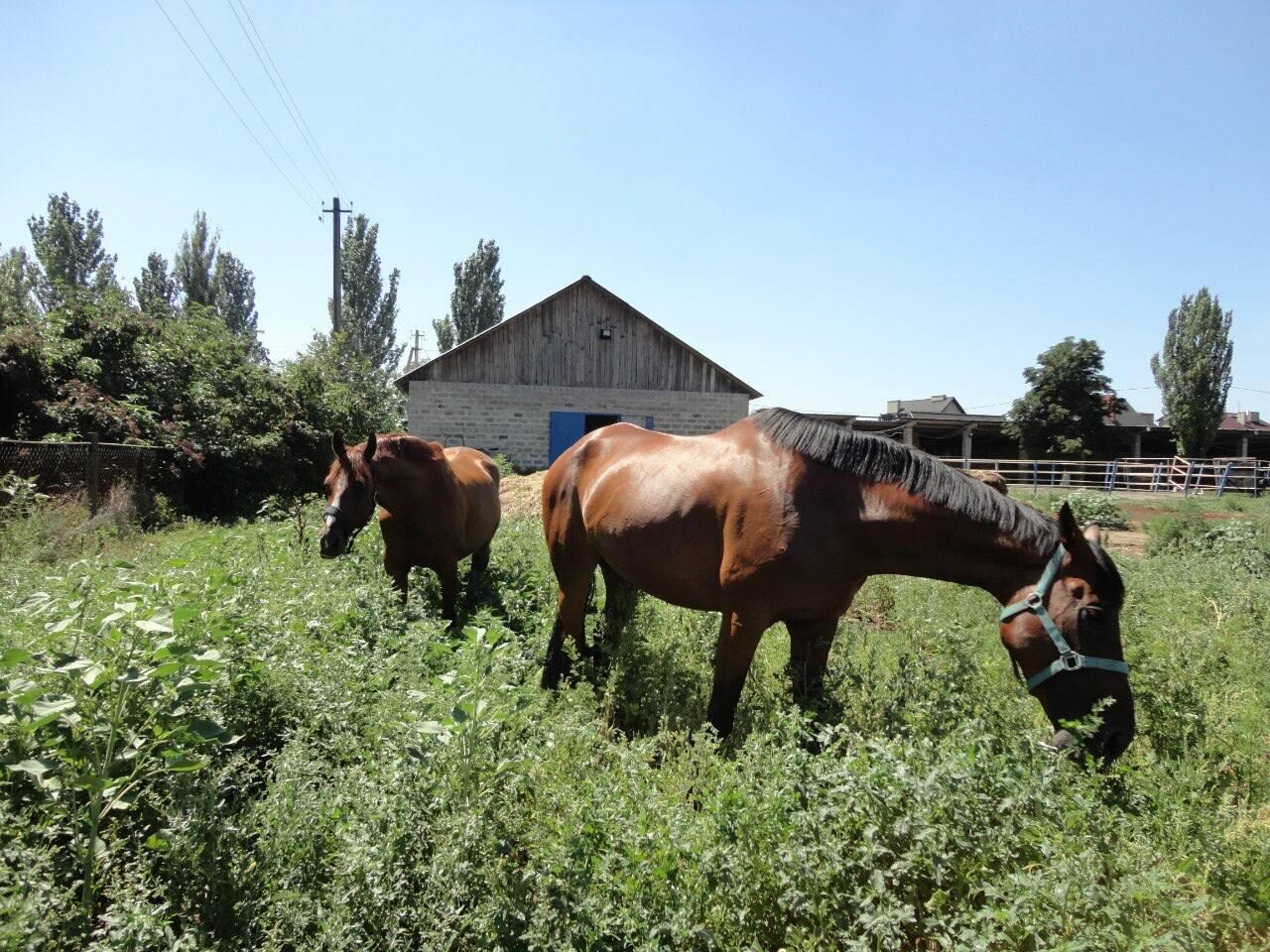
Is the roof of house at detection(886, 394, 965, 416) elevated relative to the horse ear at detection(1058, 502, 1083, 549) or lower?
elevated

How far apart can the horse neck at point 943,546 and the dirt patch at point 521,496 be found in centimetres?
1042

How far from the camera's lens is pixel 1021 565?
3.04 meters

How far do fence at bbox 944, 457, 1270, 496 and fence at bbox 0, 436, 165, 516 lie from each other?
22941mm

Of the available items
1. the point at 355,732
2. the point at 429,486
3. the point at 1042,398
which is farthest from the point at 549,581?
the point at 1042,398

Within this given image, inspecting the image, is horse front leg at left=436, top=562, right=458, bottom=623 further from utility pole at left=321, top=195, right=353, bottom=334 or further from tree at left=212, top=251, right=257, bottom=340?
tree at left=212, top=251, right=257, bottom=340

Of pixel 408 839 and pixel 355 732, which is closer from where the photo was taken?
pixel 408 839

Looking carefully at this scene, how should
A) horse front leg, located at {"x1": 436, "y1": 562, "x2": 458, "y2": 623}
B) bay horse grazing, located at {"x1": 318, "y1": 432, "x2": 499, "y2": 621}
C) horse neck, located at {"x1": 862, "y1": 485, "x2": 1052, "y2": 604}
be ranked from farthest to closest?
horse front leg, located at {"x1": 436, "y1": 562, "x2": 458, "y2": 623} < bay horse grazing, located at {"x1": 318, "y1": 432, "x2": 499, "y2": 621} < horse neck, located at {"x1": 862, "y1": 485, "x2": 1052, "y2": 604}

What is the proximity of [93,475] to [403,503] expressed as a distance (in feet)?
22.5

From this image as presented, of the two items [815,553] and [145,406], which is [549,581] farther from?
[145,406]

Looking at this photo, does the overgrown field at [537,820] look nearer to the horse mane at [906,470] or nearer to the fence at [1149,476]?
the horse mane at [906,470]

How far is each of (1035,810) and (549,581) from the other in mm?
5070

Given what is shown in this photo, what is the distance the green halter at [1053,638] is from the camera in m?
2.81

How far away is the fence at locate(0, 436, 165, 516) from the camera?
8945mm

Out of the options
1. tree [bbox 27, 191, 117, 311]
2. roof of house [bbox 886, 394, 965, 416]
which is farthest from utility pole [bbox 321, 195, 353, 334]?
roof of house [bbox 886, 394, 965, 416]
